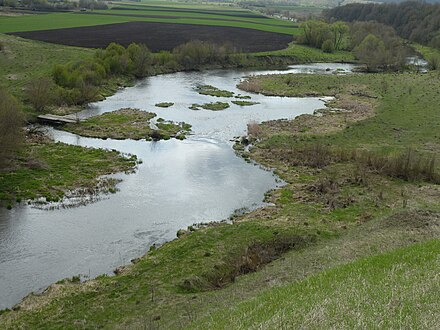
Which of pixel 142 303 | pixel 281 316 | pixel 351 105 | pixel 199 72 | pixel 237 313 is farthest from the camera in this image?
pixel 199 72

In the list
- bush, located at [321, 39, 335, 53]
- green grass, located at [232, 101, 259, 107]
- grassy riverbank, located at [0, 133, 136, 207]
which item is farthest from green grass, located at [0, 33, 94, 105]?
bush, located at [321, 39, 335, 53]

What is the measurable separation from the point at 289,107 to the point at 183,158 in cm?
2835

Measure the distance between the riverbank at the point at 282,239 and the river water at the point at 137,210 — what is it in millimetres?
1883

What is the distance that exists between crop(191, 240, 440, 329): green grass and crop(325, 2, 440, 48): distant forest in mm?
130764

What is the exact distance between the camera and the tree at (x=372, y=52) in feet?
356

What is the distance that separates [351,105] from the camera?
227 ft

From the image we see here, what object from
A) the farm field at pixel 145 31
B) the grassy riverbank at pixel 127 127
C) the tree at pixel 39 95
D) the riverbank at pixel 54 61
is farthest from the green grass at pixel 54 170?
the farm field at pixel 145 31

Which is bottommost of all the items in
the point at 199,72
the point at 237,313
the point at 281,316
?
the point at 199,72

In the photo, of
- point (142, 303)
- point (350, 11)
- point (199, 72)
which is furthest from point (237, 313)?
point (350, 11)

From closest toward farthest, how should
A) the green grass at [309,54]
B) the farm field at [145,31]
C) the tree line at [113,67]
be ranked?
the tree line at [113,67], the farm field at [145,31], the green grass at [309,54]

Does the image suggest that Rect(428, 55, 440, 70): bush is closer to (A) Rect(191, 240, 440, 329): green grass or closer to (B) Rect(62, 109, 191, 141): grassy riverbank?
(B) Rect(62, 109, 191, 141): grassy riverbank

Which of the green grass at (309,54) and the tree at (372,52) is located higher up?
the tree at (372,52)

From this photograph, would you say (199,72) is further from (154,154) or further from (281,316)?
(281,316)

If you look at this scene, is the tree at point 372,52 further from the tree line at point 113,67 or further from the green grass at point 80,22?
the green grass at point 80,22
